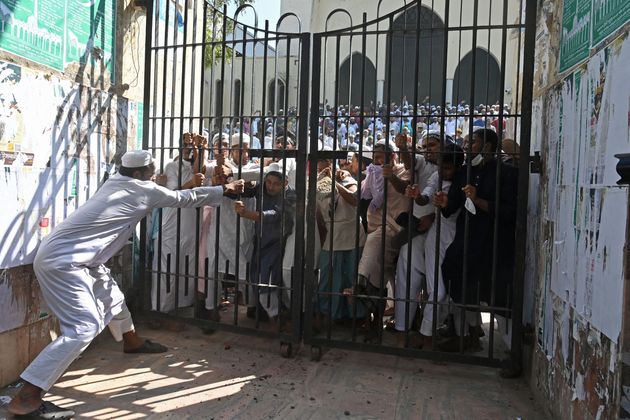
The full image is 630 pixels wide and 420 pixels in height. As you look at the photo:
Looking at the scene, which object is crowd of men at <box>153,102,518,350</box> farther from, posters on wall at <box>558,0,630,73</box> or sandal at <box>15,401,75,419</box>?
sandal at <box>15,401,75,419</box>

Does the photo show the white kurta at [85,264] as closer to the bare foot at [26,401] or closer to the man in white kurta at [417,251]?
the bare foot at [26,401]

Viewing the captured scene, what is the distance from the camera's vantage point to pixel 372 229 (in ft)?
15.5

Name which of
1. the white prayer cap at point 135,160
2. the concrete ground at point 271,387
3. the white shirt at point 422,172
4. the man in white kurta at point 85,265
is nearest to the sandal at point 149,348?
the concrete ground at point 271,387

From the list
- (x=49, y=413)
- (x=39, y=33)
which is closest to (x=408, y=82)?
(x=39, y=33)

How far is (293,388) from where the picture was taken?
3732 mm

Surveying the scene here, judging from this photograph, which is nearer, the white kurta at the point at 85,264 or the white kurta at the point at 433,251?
the white kurta at the point at 85,264

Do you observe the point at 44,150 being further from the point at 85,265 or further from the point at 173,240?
the point at 173,240

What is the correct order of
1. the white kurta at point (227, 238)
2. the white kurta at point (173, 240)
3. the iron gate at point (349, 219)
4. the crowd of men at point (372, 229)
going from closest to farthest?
the iron gate at point (349, 219)
the crowd of men at point (372, 229)
the white kurta at point (227, 238)
the white kurta at point (173, 240)

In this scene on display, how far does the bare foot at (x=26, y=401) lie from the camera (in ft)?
10.1

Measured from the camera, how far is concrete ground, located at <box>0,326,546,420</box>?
3.37m

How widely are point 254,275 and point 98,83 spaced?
6.69 ft

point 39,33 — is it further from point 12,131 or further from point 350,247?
point 350,247

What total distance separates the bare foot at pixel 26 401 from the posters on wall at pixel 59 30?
2023 millimetres

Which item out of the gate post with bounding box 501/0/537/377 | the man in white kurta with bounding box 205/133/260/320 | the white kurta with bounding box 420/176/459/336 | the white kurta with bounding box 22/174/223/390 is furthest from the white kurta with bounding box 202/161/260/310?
Result: the gate post with bounding box 501/0/537/377
